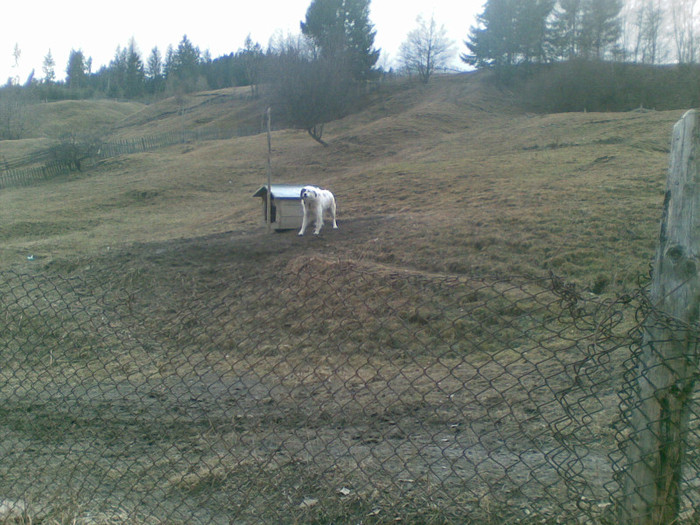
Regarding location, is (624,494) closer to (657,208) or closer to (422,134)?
(657,208)

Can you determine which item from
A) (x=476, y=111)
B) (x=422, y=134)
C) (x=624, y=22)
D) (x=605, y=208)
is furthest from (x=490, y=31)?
(x=605, y=208)

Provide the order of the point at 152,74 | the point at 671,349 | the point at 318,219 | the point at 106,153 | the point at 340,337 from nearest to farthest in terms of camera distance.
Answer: the point at 671,349
the point at 340,337
the point at 318,219
the point at 106,153
the point at 152,74

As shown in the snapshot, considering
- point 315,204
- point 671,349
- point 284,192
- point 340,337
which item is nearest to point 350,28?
point 284,192

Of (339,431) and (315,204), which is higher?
(315,204)

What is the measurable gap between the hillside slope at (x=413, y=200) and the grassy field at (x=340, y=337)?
10 cm

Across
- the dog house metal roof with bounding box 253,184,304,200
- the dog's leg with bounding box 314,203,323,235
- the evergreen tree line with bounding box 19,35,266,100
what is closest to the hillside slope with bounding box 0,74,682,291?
the dog's leg with bounding box 314,203,323,235

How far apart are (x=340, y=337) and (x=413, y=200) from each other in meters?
8.21

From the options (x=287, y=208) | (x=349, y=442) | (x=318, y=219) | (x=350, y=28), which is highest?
(x=350, y=28)

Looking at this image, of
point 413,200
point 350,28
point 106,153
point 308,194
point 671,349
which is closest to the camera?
point 671,349

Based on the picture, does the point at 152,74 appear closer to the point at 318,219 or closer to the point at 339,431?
the point at 318,219

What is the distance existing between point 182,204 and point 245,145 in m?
12.5

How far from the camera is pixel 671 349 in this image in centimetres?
171

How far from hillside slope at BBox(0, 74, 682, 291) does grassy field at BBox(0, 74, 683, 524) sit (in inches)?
4.0

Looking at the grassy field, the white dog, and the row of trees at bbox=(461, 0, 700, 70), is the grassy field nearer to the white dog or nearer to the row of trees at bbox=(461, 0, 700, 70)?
the white dog
